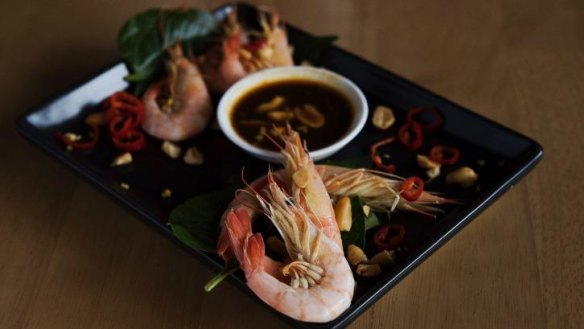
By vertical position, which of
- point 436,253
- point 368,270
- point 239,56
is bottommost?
point 436,253

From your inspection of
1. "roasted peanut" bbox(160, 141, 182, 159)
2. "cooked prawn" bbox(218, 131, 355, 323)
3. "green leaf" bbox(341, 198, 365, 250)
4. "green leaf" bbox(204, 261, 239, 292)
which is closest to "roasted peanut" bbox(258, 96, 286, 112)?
"roasted peanut" bbox(160, 141, 182, 159)

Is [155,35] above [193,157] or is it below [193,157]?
above

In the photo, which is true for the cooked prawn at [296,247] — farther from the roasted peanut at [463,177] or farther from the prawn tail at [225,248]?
the roasted peanut at [463,177]

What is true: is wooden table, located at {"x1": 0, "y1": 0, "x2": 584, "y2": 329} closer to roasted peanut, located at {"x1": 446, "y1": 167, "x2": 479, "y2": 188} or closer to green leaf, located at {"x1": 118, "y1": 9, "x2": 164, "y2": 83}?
roasted peanut, located at {"x1": 446, "y1": 167, "x2": 479, "y2": 188}

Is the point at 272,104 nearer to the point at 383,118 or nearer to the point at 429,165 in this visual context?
the point at 383,118

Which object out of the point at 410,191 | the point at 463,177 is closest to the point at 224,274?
the point at 410,191

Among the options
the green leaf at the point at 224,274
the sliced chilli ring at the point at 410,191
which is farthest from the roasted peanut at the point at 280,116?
the green leaf at the point at 224,274
